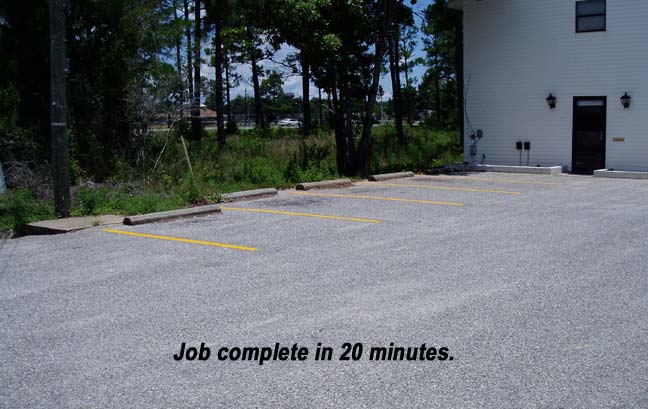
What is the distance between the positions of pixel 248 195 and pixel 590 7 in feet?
43.3

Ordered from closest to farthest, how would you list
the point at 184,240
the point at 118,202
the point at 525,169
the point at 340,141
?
1. the point at 184,240
2. the point at 118,202
3. the point at 340,141
4. the point at 525,169

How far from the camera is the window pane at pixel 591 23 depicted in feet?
69.4

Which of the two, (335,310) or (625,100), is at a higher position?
(625,100)

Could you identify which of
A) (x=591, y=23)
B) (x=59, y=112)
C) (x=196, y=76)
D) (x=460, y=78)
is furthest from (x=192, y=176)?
(x=460, y=78)

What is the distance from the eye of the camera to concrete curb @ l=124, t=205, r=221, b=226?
38.5 ft

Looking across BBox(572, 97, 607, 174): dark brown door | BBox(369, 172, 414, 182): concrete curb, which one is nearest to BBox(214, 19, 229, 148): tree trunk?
BBox(369, 172, 414, 182): concrete curb

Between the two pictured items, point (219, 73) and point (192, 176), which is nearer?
point (192, 176)

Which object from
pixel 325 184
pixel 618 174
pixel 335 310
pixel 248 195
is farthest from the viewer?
pixel 618 174

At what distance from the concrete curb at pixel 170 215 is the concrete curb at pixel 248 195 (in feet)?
5.15

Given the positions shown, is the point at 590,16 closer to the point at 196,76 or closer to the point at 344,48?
the point at 344,48

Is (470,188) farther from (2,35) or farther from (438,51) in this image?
(438,51)

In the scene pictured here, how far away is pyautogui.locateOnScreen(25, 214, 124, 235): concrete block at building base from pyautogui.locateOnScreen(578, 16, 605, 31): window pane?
53.1 feet

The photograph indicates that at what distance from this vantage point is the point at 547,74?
22.3 metres

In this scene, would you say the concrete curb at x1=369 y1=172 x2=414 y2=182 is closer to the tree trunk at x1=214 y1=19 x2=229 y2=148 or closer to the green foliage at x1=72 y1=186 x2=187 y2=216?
the green foliage at x1=72 y1=186 x2=187 y2=216
